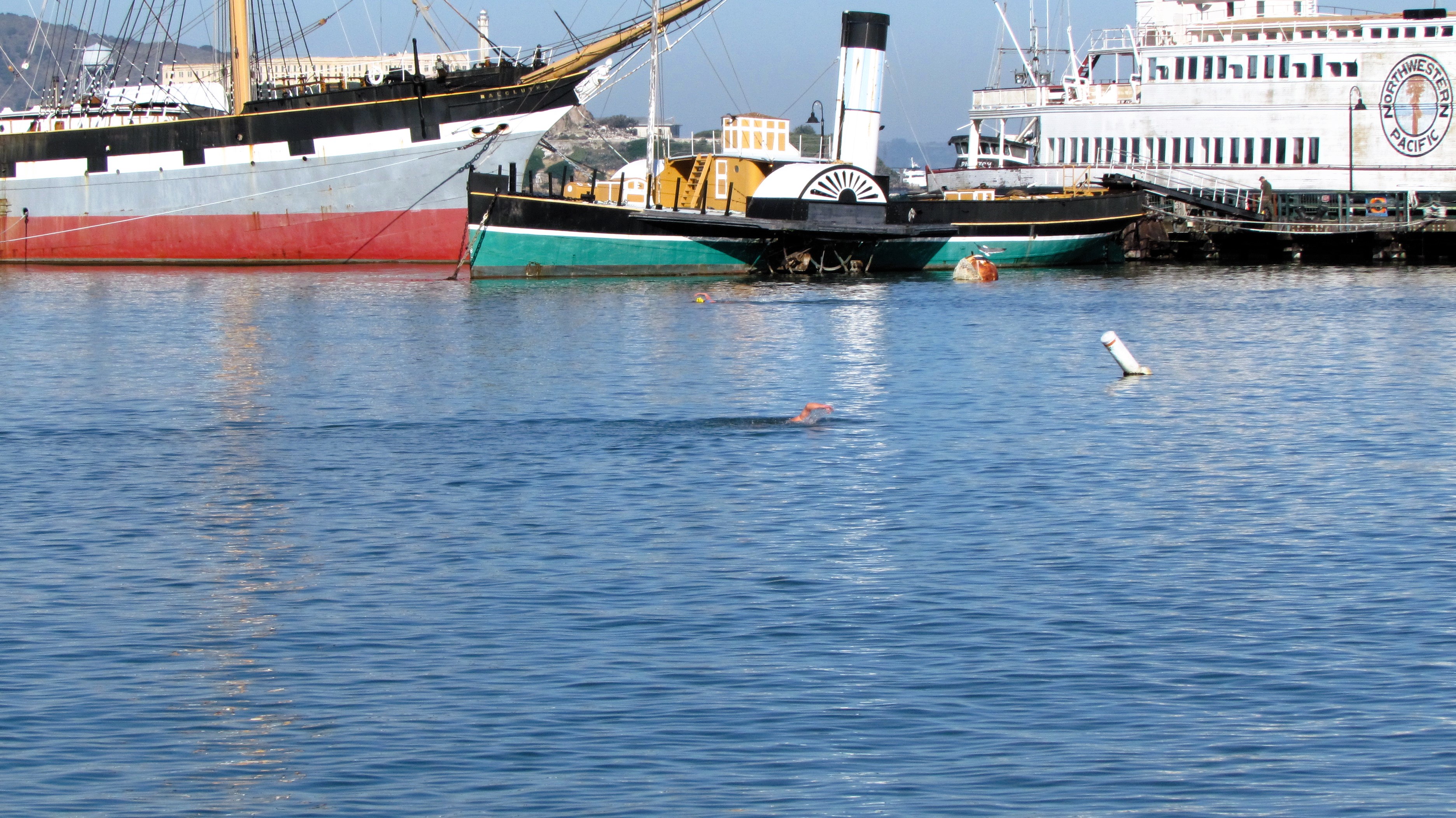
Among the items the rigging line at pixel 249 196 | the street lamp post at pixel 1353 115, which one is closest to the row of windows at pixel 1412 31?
the street lamp post at pixel 1353 115

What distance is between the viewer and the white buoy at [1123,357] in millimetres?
28766

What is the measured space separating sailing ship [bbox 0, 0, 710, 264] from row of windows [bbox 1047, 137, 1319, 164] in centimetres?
2044

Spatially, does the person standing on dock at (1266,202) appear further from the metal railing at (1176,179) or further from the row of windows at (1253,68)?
the row of windows at (1253,68)

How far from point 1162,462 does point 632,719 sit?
11.4 meters

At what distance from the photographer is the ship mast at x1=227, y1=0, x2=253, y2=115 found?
59.8 meters

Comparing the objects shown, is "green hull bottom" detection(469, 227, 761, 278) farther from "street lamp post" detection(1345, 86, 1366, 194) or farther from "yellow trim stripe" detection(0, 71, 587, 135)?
"street lamp post" detection(1345, 86, 1366, 194)

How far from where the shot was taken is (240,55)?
199 feet

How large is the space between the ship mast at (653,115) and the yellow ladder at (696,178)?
0.78 m

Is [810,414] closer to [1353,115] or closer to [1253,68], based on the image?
[1353,115]

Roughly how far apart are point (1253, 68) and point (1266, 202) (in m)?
6.95

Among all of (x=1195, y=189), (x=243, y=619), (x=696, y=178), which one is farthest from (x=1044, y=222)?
(x=243, y=619)

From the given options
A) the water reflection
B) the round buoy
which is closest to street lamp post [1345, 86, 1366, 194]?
the round buoy

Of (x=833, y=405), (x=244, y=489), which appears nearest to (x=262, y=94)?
(x=833, y=405)

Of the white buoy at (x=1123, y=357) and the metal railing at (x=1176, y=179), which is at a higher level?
the metal railing at (x=1176, y=179)
